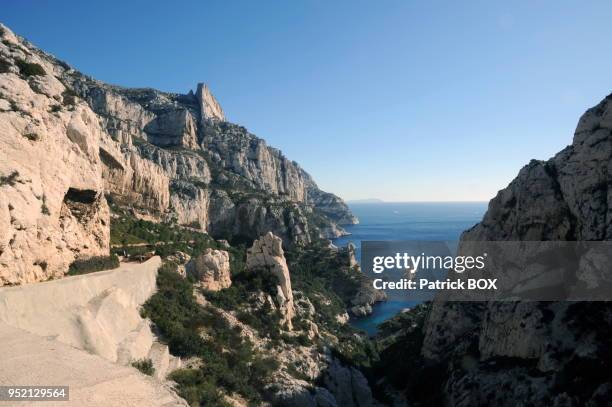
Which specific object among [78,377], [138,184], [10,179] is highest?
[138,184]

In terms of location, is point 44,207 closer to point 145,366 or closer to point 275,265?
point 145,366

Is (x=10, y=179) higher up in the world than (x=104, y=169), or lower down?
lower down

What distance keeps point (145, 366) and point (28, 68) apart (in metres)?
19.9

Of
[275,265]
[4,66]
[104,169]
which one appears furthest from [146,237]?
[4,66]

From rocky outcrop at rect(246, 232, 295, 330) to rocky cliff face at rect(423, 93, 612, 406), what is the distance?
13.3 meters

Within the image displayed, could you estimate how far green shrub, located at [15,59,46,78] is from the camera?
23.6 m

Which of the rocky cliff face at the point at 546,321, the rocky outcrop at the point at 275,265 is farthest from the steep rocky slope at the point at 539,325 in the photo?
the rocky outcrop at the point at 275,265

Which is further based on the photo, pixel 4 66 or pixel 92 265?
pixel 92 265

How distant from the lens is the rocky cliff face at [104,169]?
58.3 feet

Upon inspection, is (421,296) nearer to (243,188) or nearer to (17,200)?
(243,188)

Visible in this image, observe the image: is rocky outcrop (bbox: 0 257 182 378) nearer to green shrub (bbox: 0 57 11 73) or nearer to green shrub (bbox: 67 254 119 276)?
green shrub (bbox: 67 254 119 276)

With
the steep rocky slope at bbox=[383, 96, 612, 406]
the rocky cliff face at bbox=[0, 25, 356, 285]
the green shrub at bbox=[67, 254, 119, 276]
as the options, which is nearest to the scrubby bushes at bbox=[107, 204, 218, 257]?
the rocky cliff face at bbox=[0, 25, 356, 285]

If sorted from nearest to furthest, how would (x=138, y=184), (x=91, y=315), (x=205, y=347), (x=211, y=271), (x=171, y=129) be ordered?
(x=91, y=315) < (x=205, y=347) < (x=211, y=271) < (x=138, y=184) < (x=171, y=129)

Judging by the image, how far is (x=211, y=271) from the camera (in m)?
31.7
